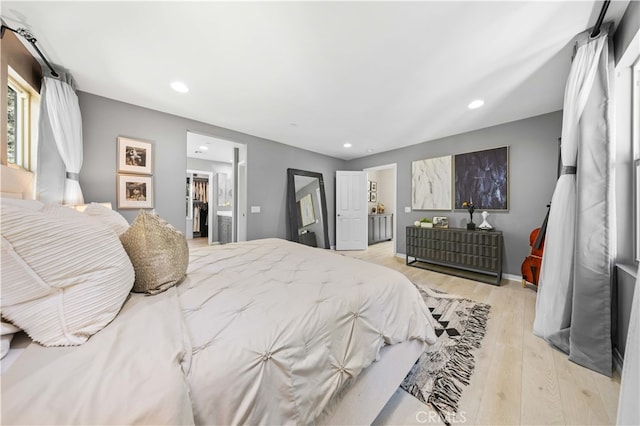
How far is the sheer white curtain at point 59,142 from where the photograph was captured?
2.02 metres

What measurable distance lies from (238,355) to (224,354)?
1.7 inches

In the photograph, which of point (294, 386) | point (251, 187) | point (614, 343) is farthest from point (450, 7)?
point (251, 187)

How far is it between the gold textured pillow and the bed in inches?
2.3

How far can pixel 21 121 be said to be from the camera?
2.02 m

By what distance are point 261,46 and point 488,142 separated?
12.0 ft

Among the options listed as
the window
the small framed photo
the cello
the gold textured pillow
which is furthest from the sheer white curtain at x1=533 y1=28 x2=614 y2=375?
the window

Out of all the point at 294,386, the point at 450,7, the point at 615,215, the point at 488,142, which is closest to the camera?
the point at 294,386

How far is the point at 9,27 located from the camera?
1.55 metres

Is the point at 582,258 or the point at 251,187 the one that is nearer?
the point at 582,258

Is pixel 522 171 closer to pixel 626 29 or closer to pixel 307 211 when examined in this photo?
pixel 626 29

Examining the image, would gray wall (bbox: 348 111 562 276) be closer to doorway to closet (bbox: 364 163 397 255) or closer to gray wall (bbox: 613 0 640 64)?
gray wall (bbox: 613 0 640 64)

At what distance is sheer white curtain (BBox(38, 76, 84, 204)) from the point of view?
202 centimetres

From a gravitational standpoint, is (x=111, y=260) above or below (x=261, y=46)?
below

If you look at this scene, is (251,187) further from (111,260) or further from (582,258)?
(582,258)
